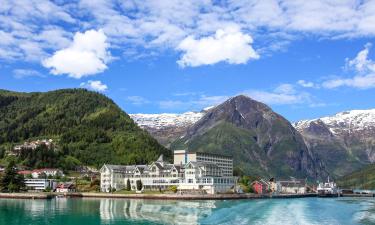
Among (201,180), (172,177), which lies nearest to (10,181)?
(172,177)

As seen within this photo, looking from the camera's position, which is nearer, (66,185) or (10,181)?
(10,181)

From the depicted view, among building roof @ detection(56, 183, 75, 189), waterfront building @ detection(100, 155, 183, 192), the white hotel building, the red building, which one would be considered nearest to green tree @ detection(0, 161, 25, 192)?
building roof @ detection(56, 183, 75, 189)

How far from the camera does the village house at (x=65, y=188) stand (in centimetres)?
17300

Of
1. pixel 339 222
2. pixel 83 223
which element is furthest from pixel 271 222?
pixel 83 223

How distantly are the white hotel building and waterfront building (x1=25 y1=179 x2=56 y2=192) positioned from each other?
62.1ft

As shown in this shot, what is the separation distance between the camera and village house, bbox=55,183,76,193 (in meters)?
173

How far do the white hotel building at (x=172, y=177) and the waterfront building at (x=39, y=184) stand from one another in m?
18.9

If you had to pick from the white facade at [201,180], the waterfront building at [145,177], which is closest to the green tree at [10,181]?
the waterfront building at [145,177]

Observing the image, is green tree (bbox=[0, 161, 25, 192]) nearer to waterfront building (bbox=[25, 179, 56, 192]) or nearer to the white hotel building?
waterfront building (bbox=[25, 179, 56, 192])

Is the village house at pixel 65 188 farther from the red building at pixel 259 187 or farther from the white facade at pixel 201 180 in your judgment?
the red building at pixel 259 187

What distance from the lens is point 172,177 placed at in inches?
6959

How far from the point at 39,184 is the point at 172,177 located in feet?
163

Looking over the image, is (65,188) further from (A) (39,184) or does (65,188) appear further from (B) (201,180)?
(B) (201,180)

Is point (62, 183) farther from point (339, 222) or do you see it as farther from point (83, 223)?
point (339, 222)
